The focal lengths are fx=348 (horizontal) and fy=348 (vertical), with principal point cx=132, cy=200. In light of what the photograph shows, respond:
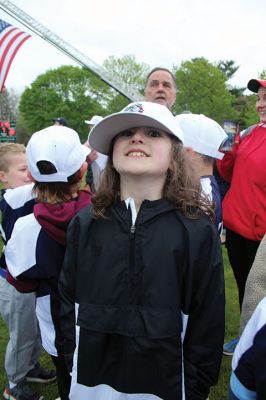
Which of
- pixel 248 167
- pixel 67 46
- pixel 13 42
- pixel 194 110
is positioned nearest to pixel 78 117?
pixel 67 46

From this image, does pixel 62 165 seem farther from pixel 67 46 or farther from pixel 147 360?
pixel 67 46

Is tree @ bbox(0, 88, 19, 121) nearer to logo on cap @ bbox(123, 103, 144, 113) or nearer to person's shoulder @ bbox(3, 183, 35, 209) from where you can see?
person's shoulder @ bbox(3, 183, 35, 209)

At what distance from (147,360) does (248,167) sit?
6.10 feet

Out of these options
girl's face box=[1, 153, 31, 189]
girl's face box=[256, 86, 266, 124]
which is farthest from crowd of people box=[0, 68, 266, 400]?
girl's face box=[256, 86, 266, 124]

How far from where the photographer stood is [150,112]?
1545mm

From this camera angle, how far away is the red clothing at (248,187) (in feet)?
9.17

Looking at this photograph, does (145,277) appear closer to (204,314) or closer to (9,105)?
(204,314)

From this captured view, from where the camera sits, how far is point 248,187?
286cm

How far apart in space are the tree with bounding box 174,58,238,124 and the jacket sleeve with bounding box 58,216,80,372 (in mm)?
39958

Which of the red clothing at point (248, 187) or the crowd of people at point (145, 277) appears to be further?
the red clothing at point (248, 187)

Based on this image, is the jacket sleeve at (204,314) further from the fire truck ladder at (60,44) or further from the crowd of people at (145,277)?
the fire truck ladder at (60,44)

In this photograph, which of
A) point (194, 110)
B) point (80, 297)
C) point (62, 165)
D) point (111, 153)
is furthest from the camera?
point (194, 110)

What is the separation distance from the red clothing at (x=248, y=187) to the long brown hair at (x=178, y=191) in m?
1.19

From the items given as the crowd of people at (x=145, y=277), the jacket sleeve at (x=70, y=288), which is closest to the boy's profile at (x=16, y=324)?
the crowd of people at (x=145, y=277)
